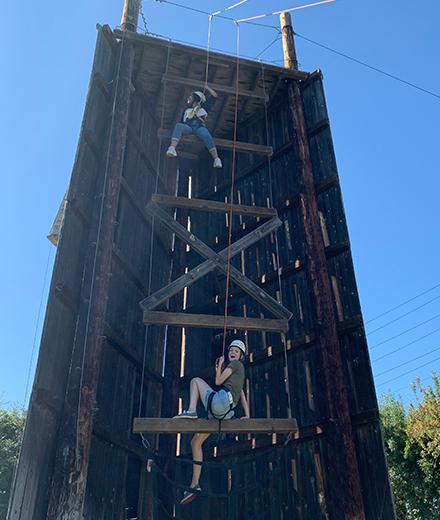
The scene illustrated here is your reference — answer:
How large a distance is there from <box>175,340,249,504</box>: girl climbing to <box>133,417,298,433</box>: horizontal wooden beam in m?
0.12

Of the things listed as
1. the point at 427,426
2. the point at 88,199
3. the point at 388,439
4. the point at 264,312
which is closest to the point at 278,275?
the point at 264,312

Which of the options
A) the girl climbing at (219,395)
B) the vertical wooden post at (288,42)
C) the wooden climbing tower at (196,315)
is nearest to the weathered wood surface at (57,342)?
the wooden climbing tower at (196,315)

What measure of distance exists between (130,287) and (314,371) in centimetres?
312

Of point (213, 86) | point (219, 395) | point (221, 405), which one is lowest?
point (221, 405)

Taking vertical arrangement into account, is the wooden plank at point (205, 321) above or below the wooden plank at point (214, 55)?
below

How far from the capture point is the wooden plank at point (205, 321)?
696 cm

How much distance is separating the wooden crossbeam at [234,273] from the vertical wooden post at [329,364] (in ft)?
2.49

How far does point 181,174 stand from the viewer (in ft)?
38.2

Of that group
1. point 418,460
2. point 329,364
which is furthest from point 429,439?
point 329,364

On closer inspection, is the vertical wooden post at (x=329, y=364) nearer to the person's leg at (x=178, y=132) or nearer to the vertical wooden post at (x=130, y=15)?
the person's leg at (x=178, y=132)

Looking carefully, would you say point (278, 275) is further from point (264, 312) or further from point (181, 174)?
point (181, 174)

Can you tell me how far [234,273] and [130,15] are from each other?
17.8 feet

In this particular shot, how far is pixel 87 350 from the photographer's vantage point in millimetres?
6652

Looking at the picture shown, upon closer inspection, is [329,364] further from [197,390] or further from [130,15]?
[130,15]
